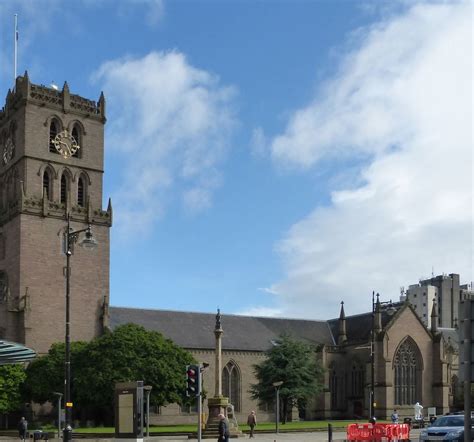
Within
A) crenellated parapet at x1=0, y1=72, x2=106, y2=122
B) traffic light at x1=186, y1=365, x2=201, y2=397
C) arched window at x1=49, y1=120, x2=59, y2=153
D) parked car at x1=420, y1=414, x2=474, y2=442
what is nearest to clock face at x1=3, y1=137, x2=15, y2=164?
crenellated parapet at x1=0, y1=72, x2=106, y2=122

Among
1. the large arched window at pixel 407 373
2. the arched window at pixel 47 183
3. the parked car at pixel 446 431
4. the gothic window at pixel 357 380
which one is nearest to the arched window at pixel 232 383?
the gothic window at pixel 357 380

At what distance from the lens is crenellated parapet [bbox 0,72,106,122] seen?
7975cm

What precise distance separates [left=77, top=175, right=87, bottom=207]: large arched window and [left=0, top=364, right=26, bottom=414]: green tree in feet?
60.9

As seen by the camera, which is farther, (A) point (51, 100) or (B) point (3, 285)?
(A) point (51, 100)

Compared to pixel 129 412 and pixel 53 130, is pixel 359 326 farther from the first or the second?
pixel 129 412

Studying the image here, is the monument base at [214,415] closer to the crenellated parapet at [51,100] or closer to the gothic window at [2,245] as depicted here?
the gothic window at [2,245]

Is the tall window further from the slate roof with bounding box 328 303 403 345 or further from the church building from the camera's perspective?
the slate roof with bounding box 328 303 403 345

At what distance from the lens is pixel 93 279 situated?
259 feet

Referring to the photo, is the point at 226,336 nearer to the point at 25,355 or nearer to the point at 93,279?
the point at 93,279

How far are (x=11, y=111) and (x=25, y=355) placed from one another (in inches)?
2143

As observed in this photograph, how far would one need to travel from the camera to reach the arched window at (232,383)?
288 feet

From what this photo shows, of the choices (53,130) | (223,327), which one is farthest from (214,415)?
(223,327)

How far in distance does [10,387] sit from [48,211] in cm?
1721

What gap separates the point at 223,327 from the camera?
92000mm
